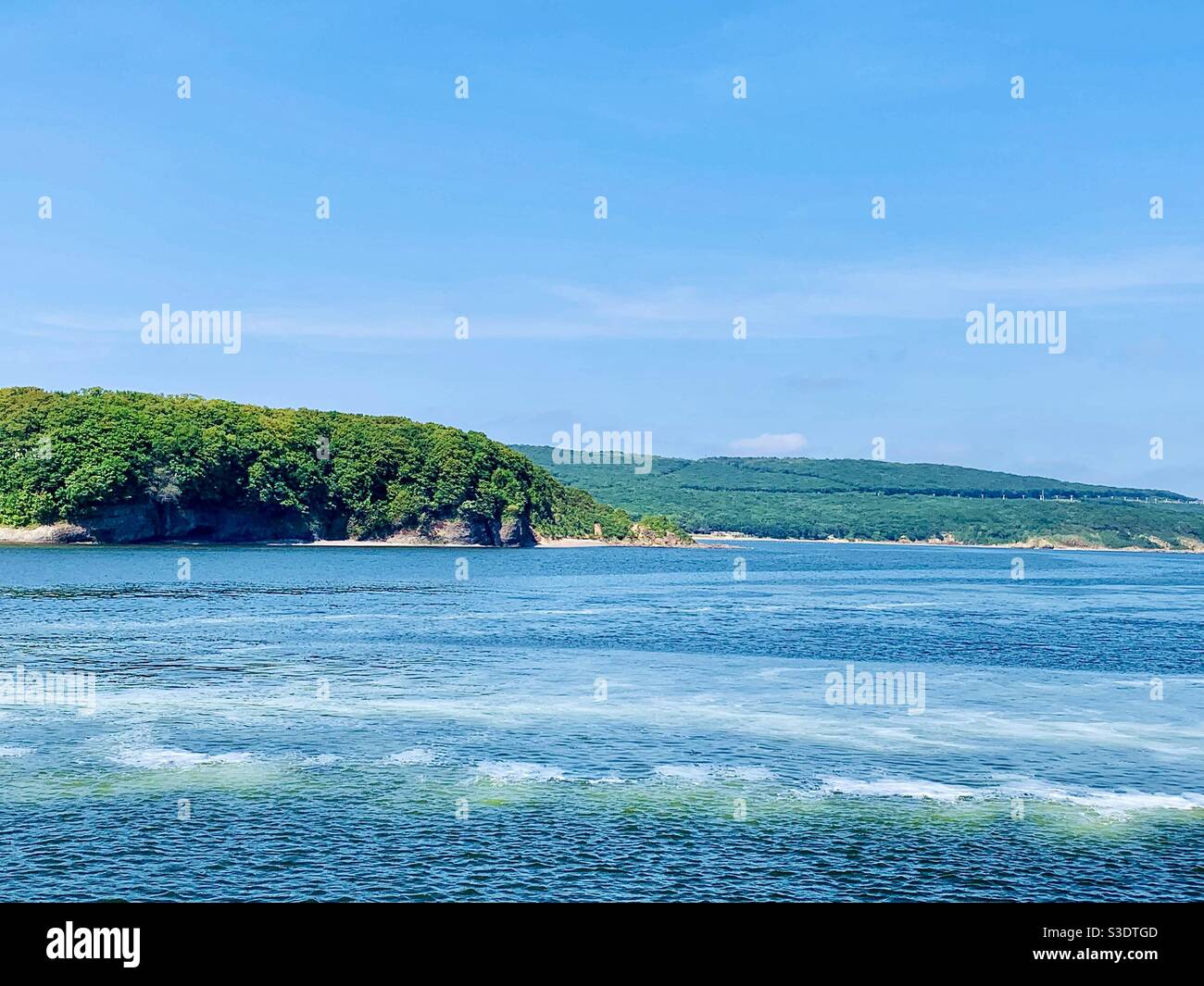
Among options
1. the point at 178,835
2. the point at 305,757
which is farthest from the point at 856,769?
the point at 178,835

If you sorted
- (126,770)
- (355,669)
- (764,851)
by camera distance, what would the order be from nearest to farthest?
(764,851) < (126,770) < (355,669)

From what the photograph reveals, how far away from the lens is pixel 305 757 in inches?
1389

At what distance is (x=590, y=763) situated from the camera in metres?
35.5

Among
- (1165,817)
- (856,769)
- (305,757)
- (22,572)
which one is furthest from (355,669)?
(22,572)

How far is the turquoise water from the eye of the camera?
80.9 feet

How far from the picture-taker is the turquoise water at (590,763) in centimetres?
2466

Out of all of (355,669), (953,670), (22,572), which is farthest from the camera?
(22,572)

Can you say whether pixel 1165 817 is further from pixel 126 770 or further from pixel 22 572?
pixel 22 572
